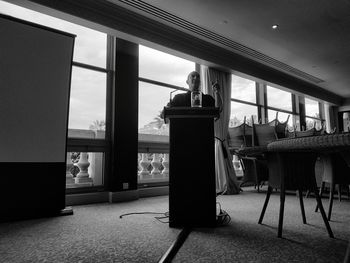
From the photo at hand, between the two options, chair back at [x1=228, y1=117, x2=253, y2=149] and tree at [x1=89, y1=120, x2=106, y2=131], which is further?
chair back at [x1=228, y1=117, x2=253, y2=149]

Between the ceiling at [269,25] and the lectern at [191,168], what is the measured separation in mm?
2056

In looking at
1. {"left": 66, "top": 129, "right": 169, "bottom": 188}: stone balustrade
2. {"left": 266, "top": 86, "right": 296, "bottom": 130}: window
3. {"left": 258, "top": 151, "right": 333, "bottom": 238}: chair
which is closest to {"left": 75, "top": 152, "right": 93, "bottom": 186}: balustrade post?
{"left": 66, "top": 129, "right": 169, "bottom": 188}: stone balustrade

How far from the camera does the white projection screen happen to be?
7.73 feet

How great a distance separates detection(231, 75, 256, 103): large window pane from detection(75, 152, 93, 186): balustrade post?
141 inches

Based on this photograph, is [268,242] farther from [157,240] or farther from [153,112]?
[153,112]

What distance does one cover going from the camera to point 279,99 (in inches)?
271

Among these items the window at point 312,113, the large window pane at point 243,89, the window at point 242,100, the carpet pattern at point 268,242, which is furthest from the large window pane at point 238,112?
the carpet pattern at point 268,242

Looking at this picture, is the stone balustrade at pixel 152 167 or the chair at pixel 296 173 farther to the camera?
the stone balustrade at pixel 152 167

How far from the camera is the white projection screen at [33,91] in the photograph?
7.73 ft

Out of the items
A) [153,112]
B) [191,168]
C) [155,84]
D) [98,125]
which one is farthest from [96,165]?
[191,168]

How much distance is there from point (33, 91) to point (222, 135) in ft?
10.7

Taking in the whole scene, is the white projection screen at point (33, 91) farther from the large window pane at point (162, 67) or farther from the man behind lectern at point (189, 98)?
the large window pane at point (162, 67)

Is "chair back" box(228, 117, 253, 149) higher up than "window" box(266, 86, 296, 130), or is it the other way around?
"window" box(266, 86, 296, 130)

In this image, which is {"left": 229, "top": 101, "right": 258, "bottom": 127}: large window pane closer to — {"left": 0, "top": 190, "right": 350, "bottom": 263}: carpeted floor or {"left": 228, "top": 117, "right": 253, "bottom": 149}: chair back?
{"left": 228, "top": 117, "right": 253, "bottom": 149}: chair back
